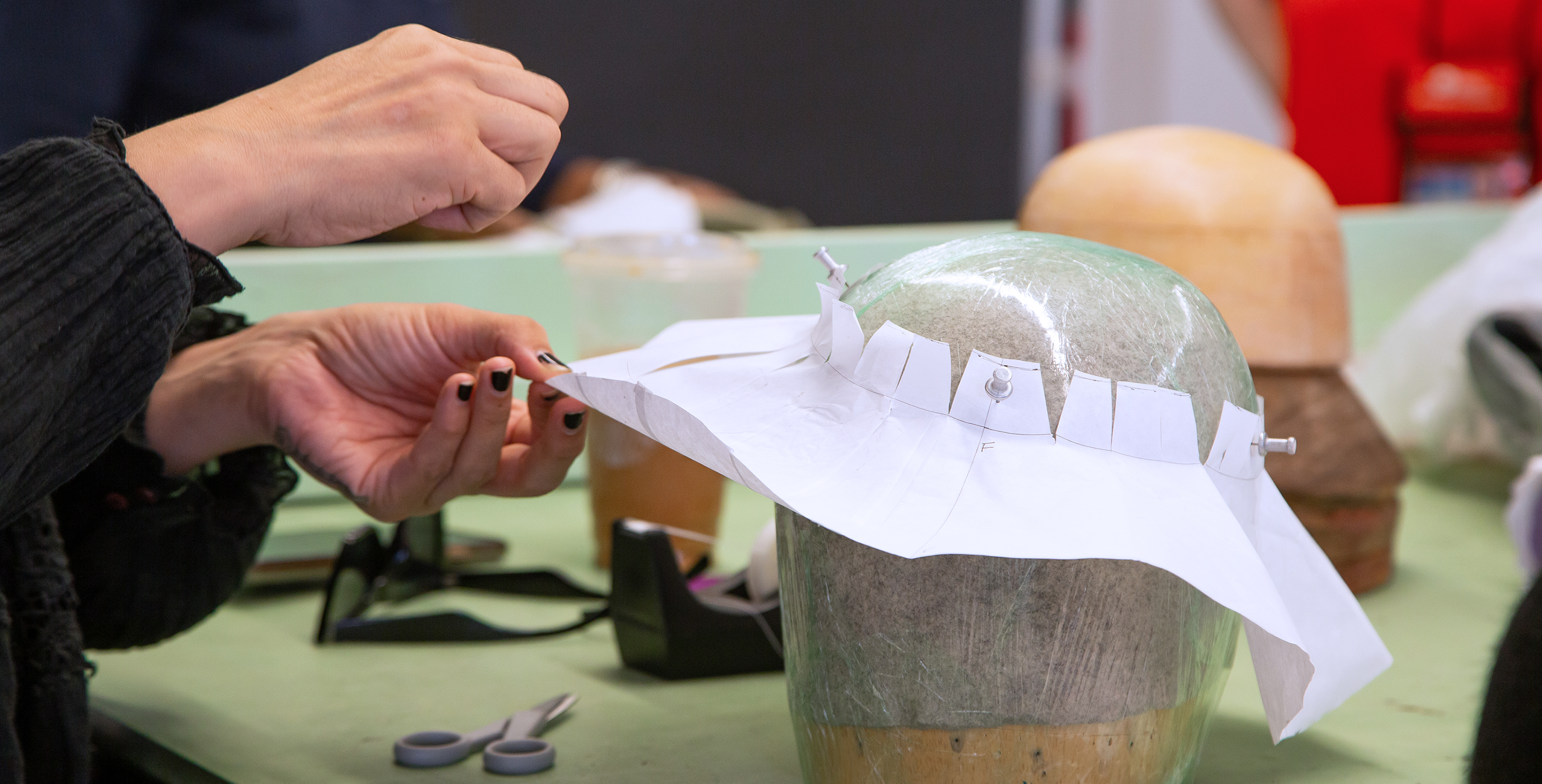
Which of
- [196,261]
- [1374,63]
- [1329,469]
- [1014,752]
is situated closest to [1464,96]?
[1374,63]

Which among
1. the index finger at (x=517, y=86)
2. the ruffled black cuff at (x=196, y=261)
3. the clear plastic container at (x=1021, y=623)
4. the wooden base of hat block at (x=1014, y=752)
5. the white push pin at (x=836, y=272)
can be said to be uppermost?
the index finger at (x=517, y=86)

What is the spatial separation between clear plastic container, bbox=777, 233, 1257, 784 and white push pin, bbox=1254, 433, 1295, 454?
0.01m

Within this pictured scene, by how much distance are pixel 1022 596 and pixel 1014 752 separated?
5 centimetres

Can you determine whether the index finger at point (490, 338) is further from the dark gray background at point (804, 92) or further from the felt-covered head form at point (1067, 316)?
the dark gray background at point (804, 92)

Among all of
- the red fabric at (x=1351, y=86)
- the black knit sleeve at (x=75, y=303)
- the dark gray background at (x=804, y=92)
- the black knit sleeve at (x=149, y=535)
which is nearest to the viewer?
the black knit sleeve at (x=75, y=303)

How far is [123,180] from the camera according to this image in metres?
0.38

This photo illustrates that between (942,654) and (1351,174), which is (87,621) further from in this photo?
(1351,174)

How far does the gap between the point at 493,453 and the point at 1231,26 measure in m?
1.96

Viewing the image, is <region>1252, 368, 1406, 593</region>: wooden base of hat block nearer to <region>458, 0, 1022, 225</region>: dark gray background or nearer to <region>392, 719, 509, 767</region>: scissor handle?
<region>392, 719, 509, 767</region>: scissor handle

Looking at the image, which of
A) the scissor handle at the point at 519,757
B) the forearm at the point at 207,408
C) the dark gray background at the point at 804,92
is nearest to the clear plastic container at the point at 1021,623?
the scissor handle at the point at 519,757

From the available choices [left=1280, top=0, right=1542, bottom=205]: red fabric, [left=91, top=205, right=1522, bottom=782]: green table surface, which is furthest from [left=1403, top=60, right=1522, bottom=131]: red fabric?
[left=91, top=205, right=1522, bottom=782]: green table surface

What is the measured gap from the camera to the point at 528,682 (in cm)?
60

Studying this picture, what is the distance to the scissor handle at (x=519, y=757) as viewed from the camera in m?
0.48

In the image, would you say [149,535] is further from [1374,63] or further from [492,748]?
[1374,63]
